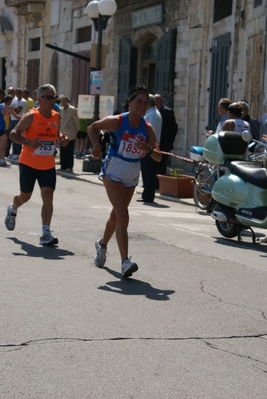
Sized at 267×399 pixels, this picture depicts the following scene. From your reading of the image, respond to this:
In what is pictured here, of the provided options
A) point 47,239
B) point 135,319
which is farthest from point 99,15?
point 135,319

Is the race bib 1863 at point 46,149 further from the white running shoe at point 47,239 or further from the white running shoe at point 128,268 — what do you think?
the white running shoe at point 128,268

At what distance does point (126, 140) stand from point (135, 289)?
145cm

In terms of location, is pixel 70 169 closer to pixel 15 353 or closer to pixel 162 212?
pixel 162 212

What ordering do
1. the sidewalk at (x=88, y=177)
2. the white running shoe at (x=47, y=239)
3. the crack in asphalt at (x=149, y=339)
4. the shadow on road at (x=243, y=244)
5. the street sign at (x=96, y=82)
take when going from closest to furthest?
1. the crack in asphalt at (x=149, y=339)
2. the white running shoe at (x=47, y=239)
3. the shadow on road at (x=243, y=244)
4. the sidewalk at (x=88, y=177)
5. the street sign at (x=96, y=82)

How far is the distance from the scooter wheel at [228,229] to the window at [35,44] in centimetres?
2566

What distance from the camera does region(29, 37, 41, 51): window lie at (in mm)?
36344

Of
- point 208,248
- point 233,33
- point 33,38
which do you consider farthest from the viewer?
point 33,38

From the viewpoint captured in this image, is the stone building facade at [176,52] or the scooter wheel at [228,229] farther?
the stone building facade at [176,52]

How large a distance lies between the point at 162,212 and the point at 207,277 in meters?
5.91

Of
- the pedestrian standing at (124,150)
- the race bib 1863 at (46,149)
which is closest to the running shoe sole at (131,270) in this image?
the pedestrian standing at (124,150)

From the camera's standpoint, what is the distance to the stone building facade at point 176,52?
64.6 ft

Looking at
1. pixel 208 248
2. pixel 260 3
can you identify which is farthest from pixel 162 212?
pixel 260 3

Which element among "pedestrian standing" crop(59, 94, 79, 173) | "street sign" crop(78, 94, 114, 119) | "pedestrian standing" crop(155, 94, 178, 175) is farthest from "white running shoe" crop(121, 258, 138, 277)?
"street sign" crop(78, 94, 114, 119)

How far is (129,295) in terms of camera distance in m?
7.38
